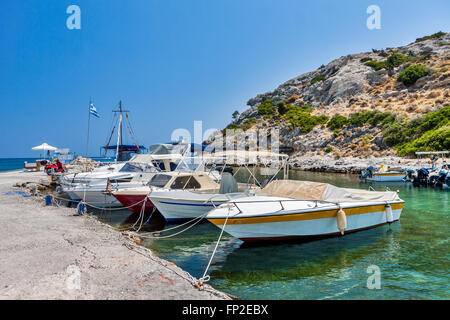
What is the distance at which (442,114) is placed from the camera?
46.6 m

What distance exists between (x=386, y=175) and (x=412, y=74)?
4522cm

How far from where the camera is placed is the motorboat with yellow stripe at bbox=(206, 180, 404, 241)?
933 centimetres

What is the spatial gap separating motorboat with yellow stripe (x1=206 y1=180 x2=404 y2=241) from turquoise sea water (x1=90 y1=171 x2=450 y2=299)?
1.54 ft

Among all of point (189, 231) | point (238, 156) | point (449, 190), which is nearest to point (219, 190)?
point (238, 156)

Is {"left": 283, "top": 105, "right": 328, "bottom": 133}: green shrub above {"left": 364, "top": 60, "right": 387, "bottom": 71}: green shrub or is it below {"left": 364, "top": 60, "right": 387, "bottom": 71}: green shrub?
below

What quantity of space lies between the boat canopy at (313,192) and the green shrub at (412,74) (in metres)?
63.8

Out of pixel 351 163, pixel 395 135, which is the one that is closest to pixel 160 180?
pixel 351 163

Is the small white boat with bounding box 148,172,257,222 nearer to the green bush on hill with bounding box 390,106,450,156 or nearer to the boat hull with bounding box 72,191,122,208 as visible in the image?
the boat hull with bounding box 72,191,122,208

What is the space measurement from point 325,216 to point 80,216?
32.9ft

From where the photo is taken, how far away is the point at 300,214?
9.48m

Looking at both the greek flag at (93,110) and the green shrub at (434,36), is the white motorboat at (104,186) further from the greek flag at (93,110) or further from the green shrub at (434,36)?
the green shrub at (434,36)

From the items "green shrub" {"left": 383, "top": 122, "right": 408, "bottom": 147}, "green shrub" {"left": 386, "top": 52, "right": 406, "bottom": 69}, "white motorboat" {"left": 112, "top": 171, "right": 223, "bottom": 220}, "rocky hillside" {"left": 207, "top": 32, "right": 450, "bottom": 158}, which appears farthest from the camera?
"green shrub" {"left": 386, "top": 52, "right": 406, "bottom": 69}

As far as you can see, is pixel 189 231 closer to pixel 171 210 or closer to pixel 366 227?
pixel 171 210

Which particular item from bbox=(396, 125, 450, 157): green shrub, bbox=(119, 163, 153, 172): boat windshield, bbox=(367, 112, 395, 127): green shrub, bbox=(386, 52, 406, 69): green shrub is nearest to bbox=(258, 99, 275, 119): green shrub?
bbox=(386, 52, 406, 69): green shrub
